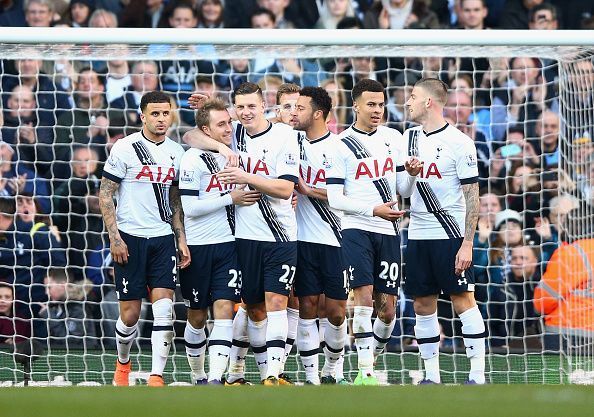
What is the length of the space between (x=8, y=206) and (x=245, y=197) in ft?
9.68

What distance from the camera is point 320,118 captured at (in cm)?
1043

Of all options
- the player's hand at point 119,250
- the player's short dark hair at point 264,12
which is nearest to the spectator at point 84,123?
the player's short dark hair at point 264,12

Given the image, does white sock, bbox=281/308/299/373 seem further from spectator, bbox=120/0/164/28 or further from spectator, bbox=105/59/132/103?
spectator, bbox=120/0/164/28

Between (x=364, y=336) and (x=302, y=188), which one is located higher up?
(x=302, y=188)

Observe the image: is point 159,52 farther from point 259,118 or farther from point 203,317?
point 203,317

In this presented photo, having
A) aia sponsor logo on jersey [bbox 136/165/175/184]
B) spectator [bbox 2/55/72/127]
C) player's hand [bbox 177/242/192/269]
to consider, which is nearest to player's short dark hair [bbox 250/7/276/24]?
spectator [bbox 2/55/72/127]

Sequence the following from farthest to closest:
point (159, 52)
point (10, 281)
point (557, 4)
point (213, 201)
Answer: point (557, 4), point (10, 281), point (159, 52), point (213, 201)

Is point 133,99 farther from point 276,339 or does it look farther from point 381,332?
point 276,339

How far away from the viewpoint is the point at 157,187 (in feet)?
33.6

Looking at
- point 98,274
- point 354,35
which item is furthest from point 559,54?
point 98,274

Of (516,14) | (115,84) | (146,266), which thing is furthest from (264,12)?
(146,266)

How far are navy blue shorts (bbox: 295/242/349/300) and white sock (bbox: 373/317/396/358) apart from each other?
647 mm

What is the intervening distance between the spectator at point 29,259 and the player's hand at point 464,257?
12.2ft

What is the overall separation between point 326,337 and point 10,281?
3253mm
